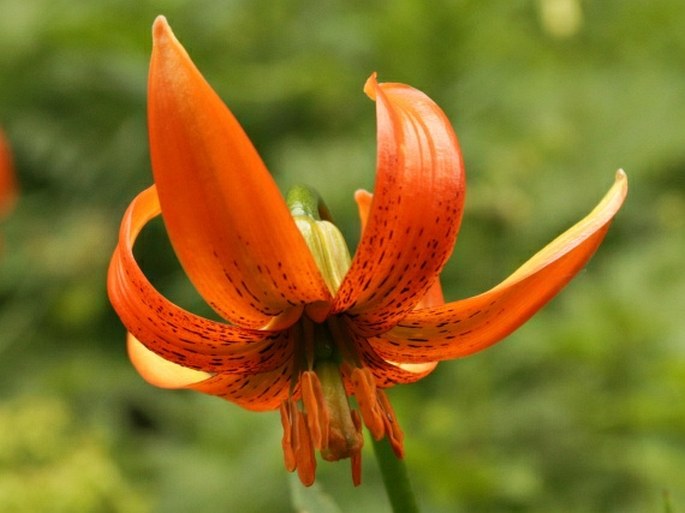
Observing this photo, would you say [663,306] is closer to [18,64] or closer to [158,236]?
[158,236]

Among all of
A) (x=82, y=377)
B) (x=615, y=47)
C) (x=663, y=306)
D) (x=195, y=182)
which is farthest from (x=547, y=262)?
(x=615, y=47)

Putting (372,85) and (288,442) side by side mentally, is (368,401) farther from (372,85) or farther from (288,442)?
(372,85)

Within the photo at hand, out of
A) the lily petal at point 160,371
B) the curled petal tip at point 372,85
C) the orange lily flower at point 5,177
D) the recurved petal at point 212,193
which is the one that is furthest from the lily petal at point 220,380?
the orange lily flower at point 5,177

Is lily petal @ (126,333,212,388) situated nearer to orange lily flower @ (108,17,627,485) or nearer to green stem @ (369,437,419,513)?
orange lily flower @ (108,17,627,485)

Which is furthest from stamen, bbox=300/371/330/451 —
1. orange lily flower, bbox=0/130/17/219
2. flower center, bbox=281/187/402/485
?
orange lily flower, bbox=0/130/17/219

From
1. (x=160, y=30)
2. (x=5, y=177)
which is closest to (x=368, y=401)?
(x=160, y=30)

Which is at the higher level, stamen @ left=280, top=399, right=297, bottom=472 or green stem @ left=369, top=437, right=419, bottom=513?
green stem @ left=369, top=437, right=419, bottom=513
